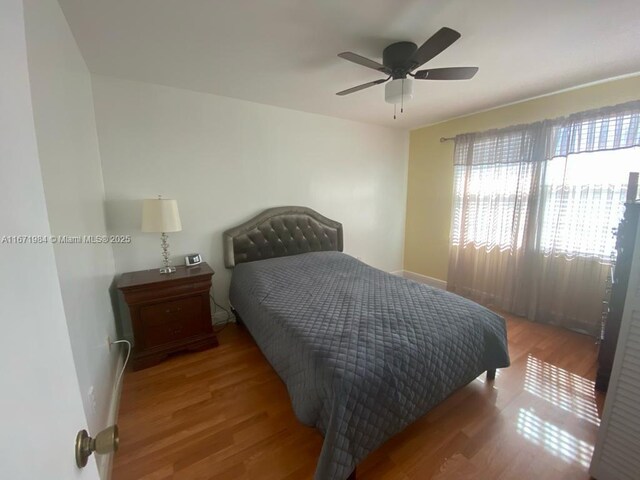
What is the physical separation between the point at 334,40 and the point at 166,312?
243cm

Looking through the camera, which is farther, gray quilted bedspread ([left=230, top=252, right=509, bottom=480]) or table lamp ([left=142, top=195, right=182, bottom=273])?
table lamp ([left=142, top=195, right=182, bottom=273])

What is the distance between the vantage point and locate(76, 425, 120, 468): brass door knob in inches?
21.0

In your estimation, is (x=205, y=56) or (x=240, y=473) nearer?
(x=240, y=473)

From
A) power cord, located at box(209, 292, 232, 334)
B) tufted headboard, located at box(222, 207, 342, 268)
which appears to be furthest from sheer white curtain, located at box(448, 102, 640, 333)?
power cord, located at box(209, 292, 232, 334)

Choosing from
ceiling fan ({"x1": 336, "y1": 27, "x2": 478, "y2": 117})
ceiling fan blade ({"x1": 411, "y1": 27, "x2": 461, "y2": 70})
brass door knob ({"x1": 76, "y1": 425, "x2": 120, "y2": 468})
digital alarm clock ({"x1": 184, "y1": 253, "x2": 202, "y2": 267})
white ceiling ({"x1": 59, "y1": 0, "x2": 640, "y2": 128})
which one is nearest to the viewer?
brass door knob ({"x1": 76, "y1": 425, "x2": 120, "y2": 468})

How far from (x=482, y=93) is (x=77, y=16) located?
3224 millimetres

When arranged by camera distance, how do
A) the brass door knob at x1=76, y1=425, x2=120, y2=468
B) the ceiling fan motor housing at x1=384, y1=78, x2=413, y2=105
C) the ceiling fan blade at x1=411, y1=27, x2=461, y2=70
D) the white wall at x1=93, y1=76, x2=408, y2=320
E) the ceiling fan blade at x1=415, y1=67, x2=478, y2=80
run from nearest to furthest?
the brass door knob at x1=76, y1=425, x2=120, y2=468 → the ceiling fan blade at x1=411, y1=27, x2=461, y2=70 → the ceiling fan blade at x1=415, y1=67, x2=478, y2=80 → the ceiling fan motor housing at x1=384, y1=78, x2=413, y2=105 → the white wall at x1=93, y1=76, x2=408, y2=320

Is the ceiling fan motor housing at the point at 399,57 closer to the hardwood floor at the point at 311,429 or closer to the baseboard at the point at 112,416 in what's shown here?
the hardwood floor at the point at 311,429

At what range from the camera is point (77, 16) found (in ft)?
4.87

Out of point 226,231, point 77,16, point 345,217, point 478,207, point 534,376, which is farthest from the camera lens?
point 345,217

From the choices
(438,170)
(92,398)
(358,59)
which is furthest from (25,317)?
(438,170)

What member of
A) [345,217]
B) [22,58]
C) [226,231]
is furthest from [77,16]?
[345,217]

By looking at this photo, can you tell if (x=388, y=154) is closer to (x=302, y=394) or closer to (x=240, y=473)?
(x=302, y=394)

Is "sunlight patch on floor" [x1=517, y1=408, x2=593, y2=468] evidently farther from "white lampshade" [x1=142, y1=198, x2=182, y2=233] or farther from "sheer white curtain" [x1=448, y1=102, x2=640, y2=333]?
"white lampshade" [x1=142, y1=198, x2=182, y2=233]
